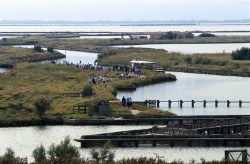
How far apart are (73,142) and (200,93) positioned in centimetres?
2578

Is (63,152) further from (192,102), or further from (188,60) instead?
(188,60)

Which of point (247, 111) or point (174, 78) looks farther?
point (174, 78)

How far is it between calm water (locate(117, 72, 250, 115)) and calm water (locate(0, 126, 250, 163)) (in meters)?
10.1

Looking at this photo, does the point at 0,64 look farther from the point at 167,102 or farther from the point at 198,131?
the point at 198,131

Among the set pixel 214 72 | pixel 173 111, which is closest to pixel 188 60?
pixel 214 72

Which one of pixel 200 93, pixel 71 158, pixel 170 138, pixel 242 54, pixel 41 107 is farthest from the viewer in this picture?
pixel 242 54

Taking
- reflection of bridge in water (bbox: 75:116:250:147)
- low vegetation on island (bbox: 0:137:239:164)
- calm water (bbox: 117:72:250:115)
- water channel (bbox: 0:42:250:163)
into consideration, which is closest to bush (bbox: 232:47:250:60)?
water channel (bbox: 0:42:250:163)

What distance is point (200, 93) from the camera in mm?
62500

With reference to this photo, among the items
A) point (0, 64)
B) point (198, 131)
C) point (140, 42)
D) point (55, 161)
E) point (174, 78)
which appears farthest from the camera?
point (140, 42)

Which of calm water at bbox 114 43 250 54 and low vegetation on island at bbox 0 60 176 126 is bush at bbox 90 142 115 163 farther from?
calm water at bbox 114 43 250 54

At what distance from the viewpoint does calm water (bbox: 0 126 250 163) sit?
3462 centimetres

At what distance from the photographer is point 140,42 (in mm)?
159375

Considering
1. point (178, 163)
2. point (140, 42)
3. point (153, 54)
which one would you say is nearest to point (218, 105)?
point (178, 163)

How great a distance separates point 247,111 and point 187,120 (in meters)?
8.18
